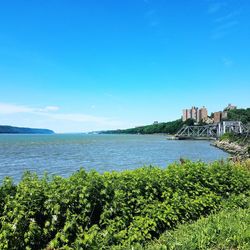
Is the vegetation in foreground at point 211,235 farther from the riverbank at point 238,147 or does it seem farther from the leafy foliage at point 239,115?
the leafy foliage at point 239,115

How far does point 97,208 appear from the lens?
20.3ft

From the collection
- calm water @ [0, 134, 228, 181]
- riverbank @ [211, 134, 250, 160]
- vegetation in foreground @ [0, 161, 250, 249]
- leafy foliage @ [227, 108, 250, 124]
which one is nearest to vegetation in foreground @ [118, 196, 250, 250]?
vegetation in foreground @ [0, 161, 250, 249]

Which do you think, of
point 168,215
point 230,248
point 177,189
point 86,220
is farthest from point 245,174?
point 86,220

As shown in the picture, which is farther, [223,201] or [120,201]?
[223,201]

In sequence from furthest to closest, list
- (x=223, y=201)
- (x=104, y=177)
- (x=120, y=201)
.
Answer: (x=223, y=201) < (x=104, y=177) < (x=120, y=201)

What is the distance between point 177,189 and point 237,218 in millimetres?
1386

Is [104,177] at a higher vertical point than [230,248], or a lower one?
higher

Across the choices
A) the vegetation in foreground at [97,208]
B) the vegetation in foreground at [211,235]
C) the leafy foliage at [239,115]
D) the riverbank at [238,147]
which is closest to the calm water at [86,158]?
the riverbank at [238,147]

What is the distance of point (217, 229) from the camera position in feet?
18.8

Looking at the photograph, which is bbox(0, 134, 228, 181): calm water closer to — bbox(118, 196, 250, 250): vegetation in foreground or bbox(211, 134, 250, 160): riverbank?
bbox(211, 134, 250, 160): riverbank

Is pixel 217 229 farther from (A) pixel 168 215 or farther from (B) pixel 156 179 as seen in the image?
(B) pixel 156 179

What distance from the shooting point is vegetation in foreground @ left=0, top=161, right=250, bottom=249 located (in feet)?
17.5

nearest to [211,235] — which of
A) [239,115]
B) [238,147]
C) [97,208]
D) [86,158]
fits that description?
[97,208]

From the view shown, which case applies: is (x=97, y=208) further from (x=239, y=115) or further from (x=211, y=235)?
(x=239, y=115)
